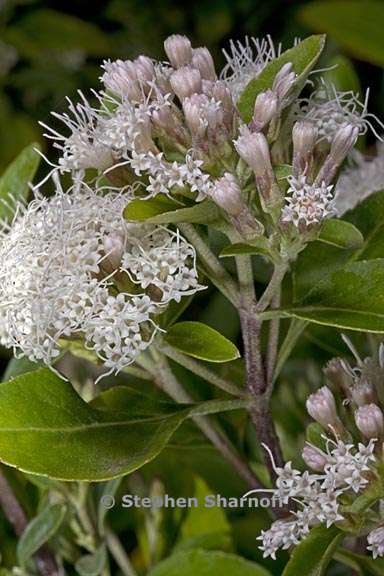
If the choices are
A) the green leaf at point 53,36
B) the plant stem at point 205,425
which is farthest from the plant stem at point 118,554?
the green leaf at point 53,36

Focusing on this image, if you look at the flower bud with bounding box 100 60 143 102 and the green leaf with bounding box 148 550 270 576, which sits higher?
the flower bud with bounding box 100 60 143 102

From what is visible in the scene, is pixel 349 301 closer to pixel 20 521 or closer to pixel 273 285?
pixel 273 285

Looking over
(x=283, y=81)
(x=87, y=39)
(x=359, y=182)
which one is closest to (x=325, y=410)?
(x=283, y=81)

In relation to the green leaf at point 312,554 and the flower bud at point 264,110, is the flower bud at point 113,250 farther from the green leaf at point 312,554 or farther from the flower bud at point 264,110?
the green leaf at point 312,554

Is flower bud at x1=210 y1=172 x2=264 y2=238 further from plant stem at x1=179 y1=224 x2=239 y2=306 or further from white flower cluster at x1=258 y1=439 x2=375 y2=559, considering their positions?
white flower cluster at x1=258 y1=439 x2=375 y2=559

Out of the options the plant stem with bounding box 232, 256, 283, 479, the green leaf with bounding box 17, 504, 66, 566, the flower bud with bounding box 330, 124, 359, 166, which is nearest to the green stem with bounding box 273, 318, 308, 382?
the plant stem with bounding box 232, 256, 283, 479

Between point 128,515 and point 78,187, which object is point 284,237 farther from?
point 128,515

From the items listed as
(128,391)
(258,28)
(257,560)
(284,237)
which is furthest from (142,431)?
(258,28)

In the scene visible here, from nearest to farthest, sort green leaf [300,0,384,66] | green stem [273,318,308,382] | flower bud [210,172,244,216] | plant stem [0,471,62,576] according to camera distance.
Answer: flower bud [210,172,244,216] → green stem [273,318,308,382] → plant stem [0,471,62,576] → green leaf [300,0,384,66]
